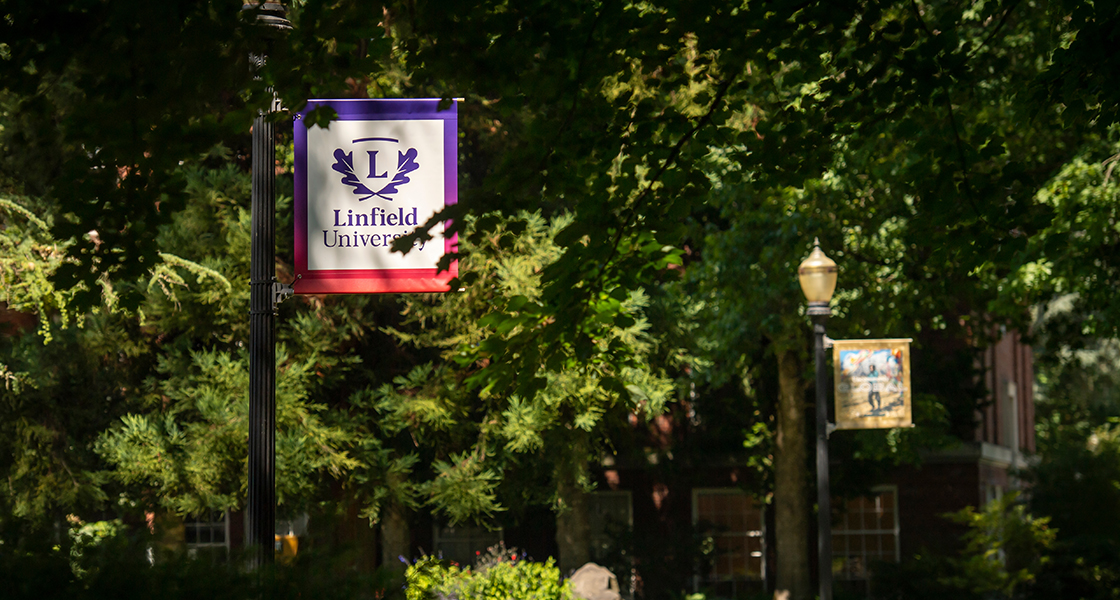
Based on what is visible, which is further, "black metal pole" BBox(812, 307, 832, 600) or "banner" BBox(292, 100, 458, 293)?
"black metal pole" BBox(812, 307, 832, 600)

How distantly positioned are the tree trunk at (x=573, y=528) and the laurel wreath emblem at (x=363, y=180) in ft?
38.0

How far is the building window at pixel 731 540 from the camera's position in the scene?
86.7 ft

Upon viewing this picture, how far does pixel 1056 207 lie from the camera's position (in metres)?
14.1

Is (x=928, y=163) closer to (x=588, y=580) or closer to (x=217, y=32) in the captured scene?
(x=217, y=32)

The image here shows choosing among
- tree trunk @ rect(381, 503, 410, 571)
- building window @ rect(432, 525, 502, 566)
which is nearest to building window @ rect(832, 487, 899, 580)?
building window @ rect(432, 525, 502, 566)

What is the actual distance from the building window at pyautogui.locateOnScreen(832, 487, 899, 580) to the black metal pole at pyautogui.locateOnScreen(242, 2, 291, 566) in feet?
71.8

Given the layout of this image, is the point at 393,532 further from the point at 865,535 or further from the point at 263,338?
the point at 865,535

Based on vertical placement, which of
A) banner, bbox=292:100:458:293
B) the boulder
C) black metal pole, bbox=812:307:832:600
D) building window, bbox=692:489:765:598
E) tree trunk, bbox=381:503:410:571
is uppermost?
banner, bbox=292:100:458:293

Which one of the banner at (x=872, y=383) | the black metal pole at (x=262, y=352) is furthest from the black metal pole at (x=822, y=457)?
the black metal pole at (x=262, y=352)

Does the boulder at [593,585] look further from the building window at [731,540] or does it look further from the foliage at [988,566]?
the building window at [731,540]

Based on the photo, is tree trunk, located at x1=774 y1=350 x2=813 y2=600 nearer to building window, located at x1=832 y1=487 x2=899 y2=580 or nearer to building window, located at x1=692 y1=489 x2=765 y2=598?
building window, located at x1=692 y1=489 x2=765 y2=598

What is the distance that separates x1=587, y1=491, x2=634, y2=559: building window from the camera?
25719 millimetres

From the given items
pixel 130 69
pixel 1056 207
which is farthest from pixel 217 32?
pixel 1056 207

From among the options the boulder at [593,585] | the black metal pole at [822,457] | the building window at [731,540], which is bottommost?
the building window at [731,540]
